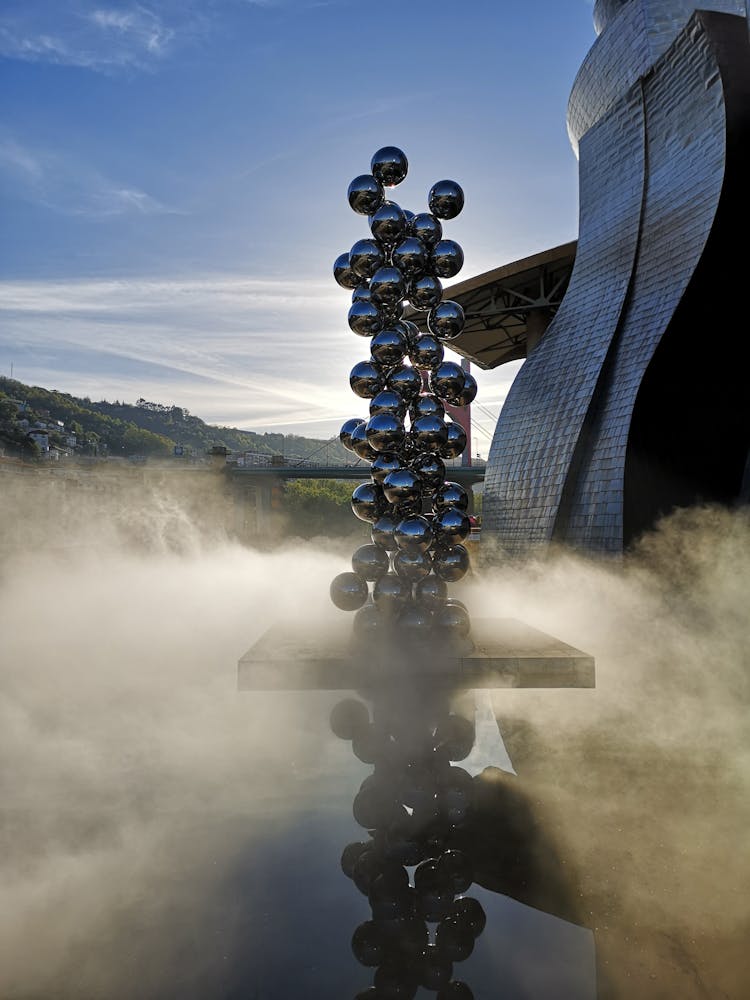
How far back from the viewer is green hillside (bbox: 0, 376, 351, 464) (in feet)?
177

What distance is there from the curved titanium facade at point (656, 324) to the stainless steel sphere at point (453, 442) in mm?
4726

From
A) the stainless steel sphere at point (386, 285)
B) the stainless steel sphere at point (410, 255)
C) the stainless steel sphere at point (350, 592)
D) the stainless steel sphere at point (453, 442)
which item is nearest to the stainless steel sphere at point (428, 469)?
the stainless steel sphere at point (453, 442)

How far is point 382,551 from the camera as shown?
5.92 meters

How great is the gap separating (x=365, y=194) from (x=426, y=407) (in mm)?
2233

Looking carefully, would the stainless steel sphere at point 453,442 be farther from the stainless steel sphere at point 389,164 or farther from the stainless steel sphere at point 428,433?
the stainless steel sphere at point 389,164

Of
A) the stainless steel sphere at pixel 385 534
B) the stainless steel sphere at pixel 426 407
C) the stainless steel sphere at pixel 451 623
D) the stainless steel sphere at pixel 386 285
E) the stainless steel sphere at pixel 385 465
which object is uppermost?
the stainless steel sphere at pixel 386 285

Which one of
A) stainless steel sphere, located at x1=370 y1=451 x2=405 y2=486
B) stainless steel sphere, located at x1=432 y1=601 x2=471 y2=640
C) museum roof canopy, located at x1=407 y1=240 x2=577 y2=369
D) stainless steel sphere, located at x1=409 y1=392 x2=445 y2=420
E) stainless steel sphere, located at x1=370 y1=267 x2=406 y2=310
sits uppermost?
museum roof canopy, located at x1=407 y1=240 x2=577 y2=369

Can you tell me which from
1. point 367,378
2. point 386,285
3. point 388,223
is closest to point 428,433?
point 367,378

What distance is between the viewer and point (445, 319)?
250 inches

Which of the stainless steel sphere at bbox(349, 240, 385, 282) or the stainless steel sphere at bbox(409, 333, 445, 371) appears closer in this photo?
the stainless steel sphere at bbox(349, 240, 385, 282)

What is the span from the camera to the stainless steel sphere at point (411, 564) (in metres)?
5.73

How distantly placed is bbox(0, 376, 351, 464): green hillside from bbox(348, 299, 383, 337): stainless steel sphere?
1082 inches

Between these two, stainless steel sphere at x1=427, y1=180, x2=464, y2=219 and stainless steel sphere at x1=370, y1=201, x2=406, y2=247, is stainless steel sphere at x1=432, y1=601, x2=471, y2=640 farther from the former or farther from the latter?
stainless steel sphere at x1=427, y1=180, x2=464, y2=219

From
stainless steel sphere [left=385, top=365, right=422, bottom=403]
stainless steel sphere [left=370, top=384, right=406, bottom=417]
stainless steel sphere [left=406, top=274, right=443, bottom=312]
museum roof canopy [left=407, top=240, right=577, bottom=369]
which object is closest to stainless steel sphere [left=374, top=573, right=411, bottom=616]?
stainless steel sphere [left=370, top=384, right=406, bottom=417]
